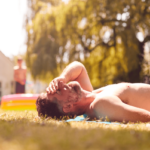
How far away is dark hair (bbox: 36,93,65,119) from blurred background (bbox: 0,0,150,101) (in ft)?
26.0

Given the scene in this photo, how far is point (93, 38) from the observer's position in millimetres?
11539

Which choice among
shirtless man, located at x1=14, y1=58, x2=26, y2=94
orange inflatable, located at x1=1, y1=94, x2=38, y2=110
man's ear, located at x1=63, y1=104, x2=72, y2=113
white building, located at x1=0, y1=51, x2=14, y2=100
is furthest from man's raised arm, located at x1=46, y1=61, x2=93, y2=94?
white building, located at x1=0, y1=51, x2=14, y2=100

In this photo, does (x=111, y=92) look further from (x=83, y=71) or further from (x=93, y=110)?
(x=83, y=71)

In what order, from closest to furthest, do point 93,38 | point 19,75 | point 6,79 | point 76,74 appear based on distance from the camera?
point 76,74, point 19,75, point 6,79, point 93,38

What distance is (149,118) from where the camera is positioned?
7.88ft

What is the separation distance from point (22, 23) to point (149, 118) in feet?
35.3

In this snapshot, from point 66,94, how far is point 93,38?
924 centimetres

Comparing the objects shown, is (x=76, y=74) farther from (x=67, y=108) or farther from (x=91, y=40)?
(x=91, y=40)

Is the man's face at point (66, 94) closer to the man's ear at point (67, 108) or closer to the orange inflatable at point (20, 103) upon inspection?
the man's ear at point (67, 108)

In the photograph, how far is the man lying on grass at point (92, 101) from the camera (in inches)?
95.5

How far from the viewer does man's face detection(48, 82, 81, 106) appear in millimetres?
2643

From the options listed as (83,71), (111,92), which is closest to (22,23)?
(83,71)

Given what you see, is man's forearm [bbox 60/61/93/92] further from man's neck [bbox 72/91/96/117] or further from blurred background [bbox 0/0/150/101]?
blurred background [bbox 0/0/150/101]

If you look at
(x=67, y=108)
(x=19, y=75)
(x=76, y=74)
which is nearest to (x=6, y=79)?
(x=19, y=75)
